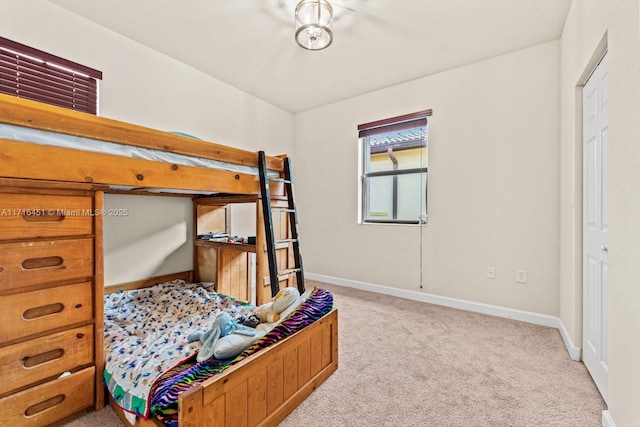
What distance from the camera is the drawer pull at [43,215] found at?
52.4 inches

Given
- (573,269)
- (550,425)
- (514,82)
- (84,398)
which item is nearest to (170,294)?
(84,398)

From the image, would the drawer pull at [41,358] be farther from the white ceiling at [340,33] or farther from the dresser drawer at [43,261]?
the white ceiling at [340,33]

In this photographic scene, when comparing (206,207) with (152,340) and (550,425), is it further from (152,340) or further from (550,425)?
(550,425)

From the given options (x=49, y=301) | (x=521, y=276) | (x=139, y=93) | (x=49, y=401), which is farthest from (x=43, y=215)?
(x=521, y=276)

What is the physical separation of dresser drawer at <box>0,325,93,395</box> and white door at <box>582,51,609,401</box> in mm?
2785

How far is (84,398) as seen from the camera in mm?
1469

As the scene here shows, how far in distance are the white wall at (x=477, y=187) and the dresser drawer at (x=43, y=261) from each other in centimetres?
296

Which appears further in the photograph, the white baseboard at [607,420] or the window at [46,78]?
the window at [46,78]

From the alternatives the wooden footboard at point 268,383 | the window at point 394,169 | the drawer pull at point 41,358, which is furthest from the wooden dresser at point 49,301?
the window at point 394,169

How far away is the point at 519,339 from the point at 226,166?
272cm

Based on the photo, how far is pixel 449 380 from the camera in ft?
5.84

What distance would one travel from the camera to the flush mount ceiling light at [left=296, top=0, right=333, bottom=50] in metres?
2.10

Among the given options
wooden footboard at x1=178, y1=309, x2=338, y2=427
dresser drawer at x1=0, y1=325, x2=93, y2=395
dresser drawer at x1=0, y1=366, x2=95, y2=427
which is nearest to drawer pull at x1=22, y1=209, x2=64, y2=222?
dresser drawer at x1=0, y1=325, x2=93, y2=395

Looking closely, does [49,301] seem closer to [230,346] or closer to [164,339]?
[164,339]
